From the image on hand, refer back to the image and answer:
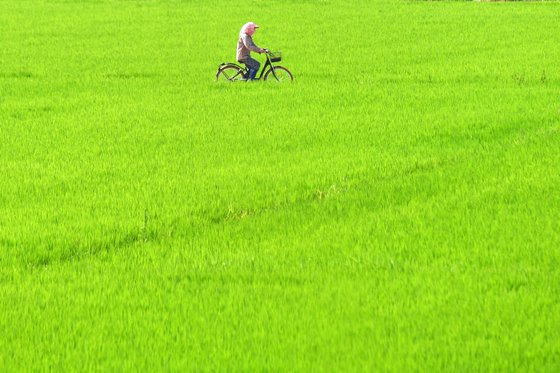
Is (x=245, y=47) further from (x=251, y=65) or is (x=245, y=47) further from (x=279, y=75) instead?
(x=279, y=75)

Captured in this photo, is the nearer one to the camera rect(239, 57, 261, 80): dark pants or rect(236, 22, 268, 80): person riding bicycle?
rect(236, 22, 268, 80): person riding bicycle

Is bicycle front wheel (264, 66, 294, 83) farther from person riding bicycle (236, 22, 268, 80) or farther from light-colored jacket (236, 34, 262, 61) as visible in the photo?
light-colored jacket (236, 34, 262, 61)

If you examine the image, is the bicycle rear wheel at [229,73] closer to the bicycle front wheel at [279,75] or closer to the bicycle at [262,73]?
the bicycle at [262,73]

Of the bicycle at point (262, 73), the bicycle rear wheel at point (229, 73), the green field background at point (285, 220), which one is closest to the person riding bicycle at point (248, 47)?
the bicycle at point (262, 73)

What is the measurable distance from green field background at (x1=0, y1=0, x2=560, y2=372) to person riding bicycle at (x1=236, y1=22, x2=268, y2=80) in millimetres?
560

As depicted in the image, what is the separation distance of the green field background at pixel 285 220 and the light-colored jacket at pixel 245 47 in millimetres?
570

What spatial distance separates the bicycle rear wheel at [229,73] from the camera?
17422 millimetres

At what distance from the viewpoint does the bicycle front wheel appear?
57.3 ft

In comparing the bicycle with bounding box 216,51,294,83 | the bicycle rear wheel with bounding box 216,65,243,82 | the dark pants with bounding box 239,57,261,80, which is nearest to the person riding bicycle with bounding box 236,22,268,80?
the dark pants with bounding box 239,57,261,80

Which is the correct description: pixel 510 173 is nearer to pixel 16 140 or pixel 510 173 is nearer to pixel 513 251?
pixel 513 251

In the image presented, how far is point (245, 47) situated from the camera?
16.6 metres

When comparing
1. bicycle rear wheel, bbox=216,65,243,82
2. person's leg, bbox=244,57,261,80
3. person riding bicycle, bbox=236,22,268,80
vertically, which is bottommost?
bicycle rear wheel, bbox=216,65,243,82

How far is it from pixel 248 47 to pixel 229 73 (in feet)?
7.62

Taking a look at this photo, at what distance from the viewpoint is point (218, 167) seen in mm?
10805
